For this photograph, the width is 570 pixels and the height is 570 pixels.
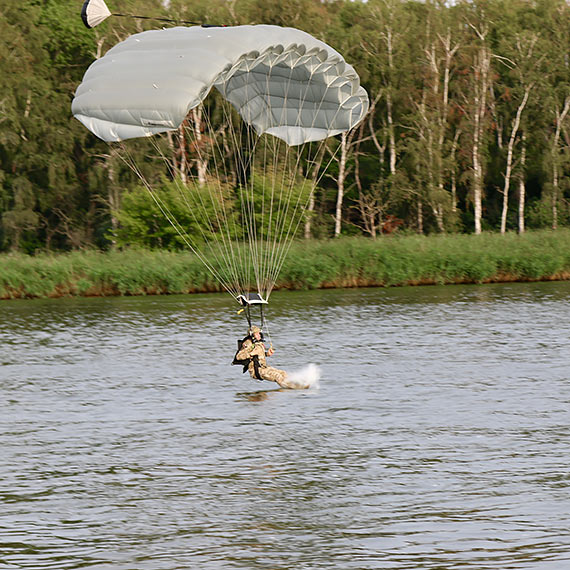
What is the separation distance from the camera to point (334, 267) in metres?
44.0

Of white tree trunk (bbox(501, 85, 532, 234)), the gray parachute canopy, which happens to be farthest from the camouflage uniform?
white tree trunk (bbox(501, 85, 532, 234))

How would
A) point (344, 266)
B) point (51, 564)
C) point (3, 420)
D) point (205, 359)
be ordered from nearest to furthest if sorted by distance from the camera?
point (51, 564)
point (3, 420)
point (205, 359)
point (344, 266)

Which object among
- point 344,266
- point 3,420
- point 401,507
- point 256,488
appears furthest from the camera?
point 344,266

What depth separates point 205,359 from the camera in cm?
2586

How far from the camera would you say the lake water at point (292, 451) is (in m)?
11.3

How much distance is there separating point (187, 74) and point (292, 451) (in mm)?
6118

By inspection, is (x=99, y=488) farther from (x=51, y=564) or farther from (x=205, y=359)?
(x=205, y=359)

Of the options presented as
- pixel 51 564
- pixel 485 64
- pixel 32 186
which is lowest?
pixel 51 564

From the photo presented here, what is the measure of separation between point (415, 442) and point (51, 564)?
6934mm

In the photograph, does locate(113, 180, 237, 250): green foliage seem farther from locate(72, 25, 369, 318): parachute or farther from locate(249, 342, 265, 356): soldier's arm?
locate(249, 342, 265, 356): soldier's arm

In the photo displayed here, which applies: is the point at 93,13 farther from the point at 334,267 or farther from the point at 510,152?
the point at 510,152

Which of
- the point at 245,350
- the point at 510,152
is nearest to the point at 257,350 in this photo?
the point at 245,350

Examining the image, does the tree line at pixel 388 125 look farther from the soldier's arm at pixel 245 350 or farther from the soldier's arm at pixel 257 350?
the soldier's arm at pixel 245 350

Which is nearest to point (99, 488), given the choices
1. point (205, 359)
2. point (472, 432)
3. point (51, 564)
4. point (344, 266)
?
point (51, 564)
